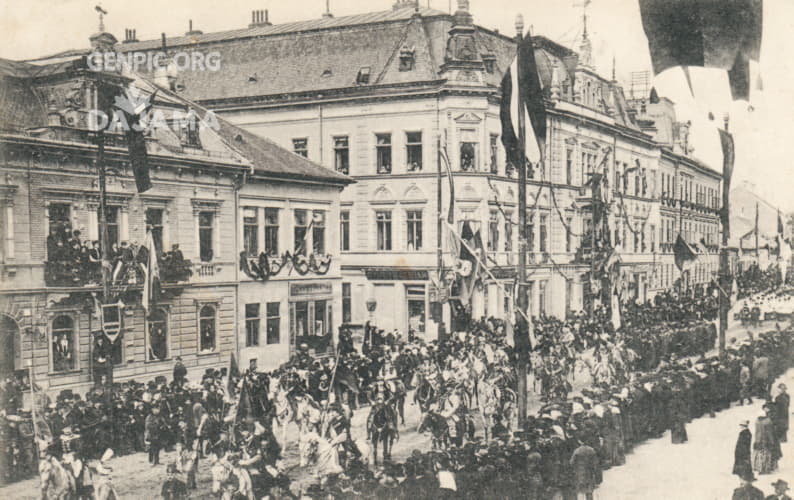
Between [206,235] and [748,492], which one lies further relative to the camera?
[206,235]

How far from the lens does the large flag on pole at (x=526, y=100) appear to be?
15914 mm

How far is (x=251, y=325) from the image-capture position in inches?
1011

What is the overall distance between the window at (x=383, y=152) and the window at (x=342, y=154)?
1.42 meters

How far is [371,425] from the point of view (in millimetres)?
15688

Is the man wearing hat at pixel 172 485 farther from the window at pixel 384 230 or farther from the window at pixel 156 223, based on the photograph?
the window at pixel 384 230

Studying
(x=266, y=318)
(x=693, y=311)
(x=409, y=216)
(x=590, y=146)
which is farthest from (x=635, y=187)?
(x=266, y=318)

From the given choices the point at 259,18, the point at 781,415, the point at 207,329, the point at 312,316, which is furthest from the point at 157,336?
the point at 259,18

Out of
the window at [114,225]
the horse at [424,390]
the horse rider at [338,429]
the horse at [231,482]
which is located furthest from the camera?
the window at [114,225]

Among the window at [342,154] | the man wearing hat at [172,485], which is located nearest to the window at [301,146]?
the window at [342,154]

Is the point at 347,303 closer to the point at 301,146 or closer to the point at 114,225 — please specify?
the point at 301,146

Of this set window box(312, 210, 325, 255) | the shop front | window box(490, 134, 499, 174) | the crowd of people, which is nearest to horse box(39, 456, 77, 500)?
the crowd of people

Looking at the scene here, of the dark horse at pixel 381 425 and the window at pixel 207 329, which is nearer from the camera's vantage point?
the dark horse at pixel 381 425

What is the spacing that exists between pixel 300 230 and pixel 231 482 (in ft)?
55.6

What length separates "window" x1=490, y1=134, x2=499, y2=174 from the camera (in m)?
34.7
